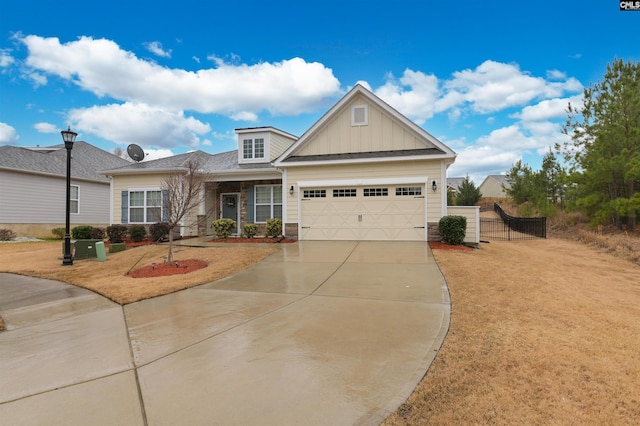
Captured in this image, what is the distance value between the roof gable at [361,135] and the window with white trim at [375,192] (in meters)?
1.32

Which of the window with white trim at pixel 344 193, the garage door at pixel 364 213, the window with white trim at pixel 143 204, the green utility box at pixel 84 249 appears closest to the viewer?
the green utility box at pixel 84 249

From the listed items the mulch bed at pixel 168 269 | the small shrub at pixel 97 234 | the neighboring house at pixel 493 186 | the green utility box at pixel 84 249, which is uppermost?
the neighboring house at pixel 493 186

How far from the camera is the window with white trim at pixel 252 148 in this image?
59.8ft

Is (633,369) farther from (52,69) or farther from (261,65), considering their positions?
(52,69)

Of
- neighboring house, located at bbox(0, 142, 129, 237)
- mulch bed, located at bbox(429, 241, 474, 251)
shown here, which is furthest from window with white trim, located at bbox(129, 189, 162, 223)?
mulch bed, located at bbox(429, 241, 474, 251)

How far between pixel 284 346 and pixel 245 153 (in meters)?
15.8

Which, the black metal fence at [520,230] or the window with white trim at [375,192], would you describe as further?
the black metal fence at [520,230]

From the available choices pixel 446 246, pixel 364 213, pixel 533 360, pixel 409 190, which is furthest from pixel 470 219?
pixel 533 360

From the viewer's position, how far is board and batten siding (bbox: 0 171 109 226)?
18609mm

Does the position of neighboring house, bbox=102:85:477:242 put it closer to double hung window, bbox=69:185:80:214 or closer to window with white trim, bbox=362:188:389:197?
window with white trim, bbox=362:188:389:197

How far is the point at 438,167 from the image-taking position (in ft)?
43.4

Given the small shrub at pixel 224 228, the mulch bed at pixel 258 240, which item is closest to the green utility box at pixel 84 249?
the mulch bed at pixel 258 240

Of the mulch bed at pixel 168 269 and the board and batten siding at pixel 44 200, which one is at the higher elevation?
the board and batten siding at pixel 44 200

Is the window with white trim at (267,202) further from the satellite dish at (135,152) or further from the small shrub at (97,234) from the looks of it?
the small shrub at (97,234)
